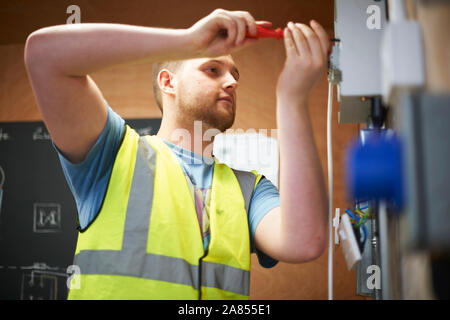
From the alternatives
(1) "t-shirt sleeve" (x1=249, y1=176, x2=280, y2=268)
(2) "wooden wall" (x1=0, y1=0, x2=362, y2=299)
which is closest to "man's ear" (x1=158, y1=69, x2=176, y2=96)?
(1) "t-shirt sleeve" (x1=249, y1=176, x2=280, y2=268)

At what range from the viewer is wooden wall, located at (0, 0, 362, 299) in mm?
2328

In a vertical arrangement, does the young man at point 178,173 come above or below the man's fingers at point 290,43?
below

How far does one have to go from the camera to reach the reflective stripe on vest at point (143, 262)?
0.86 metres

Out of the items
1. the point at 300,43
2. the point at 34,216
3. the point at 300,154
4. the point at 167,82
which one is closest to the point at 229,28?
the point at 300,43

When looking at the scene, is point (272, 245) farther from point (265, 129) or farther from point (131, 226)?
point (265, 129)

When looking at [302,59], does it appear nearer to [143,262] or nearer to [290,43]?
[290,43]

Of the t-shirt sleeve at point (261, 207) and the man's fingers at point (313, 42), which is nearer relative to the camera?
the man's fingers at point (313, 42)

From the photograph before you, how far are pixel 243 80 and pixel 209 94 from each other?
4.89 ft

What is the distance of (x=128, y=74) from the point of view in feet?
8.83

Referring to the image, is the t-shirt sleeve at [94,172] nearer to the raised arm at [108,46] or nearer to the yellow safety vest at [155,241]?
the yellow safety vest at [155,241]

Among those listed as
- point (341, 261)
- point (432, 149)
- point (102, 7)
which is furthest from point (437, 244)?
point (102, 7)

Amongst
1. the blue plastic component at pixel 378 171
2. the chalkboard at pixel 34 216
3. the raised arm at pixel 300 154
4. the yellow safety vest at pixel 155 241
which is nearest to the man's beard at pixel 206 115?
the yellow safety vest at pixel 155 241

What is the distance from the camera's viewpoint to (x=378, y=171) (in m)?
0.37
